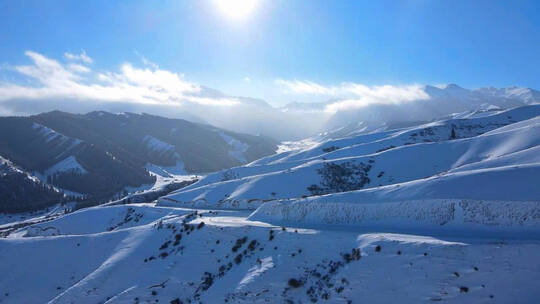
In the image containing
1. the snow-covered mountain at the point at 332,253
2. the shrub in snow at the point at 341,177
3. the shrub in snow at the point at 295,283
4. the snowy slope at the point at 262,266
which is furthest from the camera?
the shrub in snow at the point at 341,177

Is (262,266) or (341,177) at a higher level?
(341,177)

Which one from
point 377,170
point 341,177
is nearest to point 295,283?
point 341,177

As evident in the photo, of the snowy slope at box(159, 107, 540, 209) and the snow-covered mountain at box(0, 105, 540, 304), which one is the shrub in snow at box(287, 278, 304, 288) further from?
the snowy slope at box(159, 107, 540, 209)

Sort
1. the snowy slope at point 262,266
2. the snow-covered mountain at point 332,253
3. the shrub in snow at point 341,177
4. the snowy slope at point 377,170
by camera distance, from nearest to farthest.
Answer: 1. the snowy slope at point 262,266
2. the snow-covered mountain at point 332,253
3. the snowy slope at point 377,170
4. the shrub in snow at point 341,177

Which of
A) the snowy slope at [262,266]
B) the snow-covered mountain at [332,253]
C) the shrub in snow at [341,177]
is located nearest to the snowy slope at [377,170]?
the shrub in snow at [341,177]

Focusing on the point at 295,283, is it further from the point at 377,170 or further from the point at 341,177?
the point at 377,170

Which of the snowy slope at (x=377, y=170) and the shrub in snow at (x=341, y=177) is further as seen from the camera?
the shrub in snow at (x=341, y=177)

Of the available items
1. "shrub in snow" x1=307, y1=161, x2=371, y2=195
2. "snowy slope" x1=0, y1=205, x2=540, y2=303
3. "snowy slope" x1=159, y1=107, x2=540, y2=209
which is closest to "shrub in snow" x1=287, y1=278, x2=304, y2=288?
"snowy slope" x1=0, y1=205, x2=540, y2=303

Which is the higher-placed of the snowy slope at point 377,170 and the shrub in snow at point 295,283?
the snowy slope at point 377,170

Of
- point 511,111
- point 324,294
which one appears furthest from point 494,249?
point 511,111

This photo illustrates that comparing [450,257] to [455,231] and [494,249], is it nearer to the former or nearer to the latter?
[494,249]

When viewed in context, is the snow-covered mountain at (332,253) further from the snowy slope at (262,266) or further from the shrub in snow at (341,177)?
the shrub in snow at (341,177)
